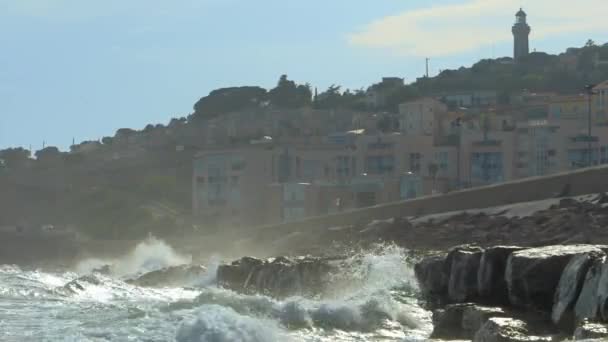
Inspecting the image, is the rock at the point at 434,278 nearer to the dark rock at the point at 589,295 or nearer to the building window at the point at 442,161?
the dark rock at the point at 589,295

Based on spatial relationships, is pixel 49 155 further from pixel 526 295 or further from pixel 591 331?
pixel 591 331

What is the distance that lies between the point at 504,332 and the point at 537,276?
3.04 meters

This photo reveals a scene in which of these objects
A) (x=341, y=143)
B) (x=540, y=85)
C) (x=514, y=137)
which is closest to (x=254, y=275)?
(x=514, y=137)

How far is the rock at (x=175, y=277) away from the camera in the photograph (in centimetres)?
3981

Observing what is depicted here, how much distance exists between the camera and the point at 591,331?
1552 centimetres

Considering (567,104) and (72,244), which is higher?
(567,104)

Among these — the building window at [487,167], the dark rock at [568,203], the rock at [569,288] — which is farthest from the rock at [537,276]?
the building window at [487,167]

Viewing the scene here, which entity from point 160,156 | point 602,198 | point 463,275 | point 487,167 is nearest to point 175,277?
point 602,198

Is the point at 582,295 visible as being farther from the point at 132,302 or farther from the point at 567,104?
the point at 567,104

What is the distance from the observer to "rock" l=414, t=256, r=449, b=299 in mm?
23688

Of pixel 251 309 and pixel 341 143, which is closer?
pixel 251 309

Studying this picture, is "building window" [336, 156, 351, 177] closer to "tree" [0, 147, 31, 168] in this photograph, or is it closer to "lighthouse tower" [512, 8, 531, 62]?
"tree" [0, 147, 31, 168]

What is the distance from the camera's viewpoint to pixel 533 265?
19.5 meters

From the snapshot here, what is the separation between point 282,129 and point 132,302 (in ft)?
342
